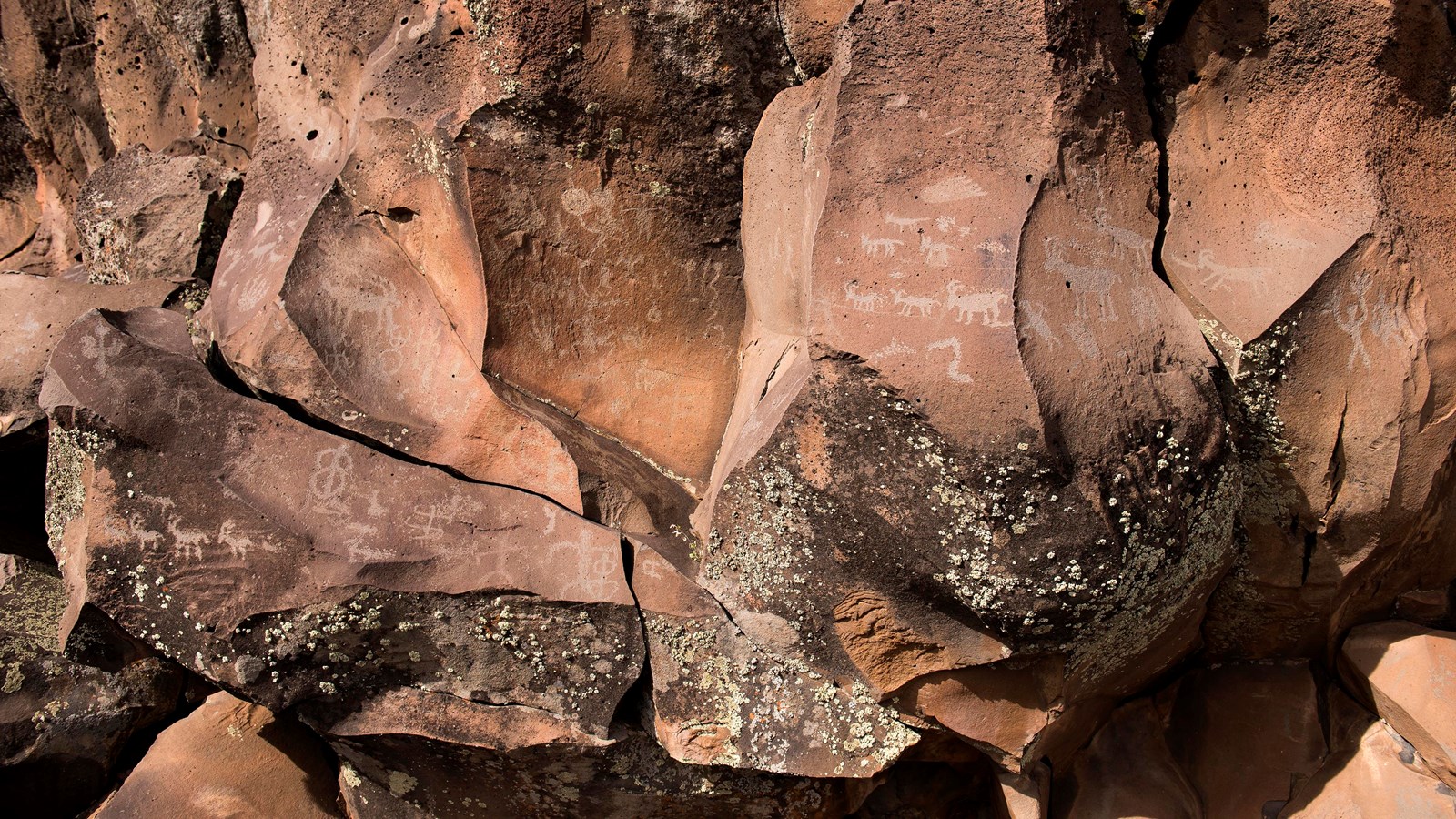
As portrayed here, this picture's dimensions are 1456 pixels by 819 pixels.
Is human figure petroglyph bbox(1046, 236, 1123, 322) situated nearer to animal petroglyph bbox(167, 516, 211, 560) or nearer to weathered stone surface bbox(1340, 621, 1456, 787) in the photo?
weathered stone surface bbox(1340, 621, 1456, 787)

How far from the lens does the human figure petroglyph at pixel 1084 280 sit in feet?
5.55

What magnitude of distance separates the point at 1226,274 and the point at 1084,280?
0.34m

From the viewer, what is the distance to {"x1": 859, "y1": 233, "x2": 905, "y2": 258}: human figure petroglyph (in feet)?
5.65

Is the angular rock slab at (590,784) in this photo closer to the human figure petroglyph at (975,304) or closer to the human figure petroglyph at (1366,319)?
the human figure petroglyph at (975,304)

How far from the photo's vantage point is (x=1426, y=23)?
1.79 metres

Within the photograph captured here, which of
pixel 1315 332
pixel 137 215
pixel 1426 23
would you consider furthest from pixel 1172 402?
pixel 137 215

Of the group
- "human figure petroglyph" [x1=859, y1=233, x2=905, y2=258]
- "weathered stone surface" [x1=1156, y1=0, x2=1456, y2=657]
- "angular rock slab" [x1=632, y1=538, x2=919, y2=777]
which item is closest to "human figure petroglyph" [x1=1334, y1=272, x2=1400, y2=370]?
"weathered stone surface" [x1=1156, y1=0, x2=1456, y2=657]

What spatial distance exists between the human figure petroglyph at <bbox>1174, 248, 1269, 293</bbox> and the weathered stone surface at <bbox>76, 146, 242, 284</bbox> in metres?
2.21

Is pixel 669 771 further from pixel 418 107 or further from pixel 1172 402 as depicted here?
pixel 418 107

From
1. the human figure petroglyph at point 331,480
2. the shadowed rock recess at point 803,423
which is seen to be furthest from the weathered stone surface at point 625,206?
the human figure petroglyph at point 331,480

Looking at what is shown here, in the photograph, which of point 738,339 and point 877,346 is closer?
point 877,346

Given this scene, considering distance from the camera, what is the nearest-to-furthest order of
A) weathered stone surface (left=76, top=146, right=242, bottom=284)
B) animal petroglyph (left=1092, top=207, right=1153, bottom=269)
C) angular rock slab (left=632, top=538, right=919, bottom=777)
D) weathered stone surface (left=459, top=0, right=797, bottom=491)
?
1. animal petroglyph (left=1092, top=207, right=1153, bottom=269)
2. angular rock slab (left=632, top=538, right=919, bottom=777)
3. weathered stone surface (left=459, top=0, right=797, bottom=491)
4. weathered stone surface (left=76, top=146, right=242, bottom=284)

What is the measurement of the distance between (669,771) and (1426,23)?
6.05 ft

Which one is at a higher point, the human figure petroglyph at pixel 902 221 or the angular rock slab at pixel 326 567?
the human figure petroglyph at pixel 902 221
